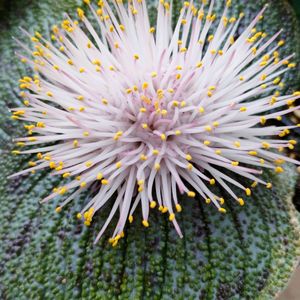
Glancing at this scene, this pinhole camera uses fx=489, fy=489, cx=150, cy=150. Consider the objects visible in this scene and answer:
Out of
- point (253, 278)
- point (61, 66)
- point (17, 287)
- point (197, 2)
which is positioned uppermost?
point (197, 2)

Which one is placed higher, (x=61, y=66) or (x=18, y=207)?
(x=61, y=66)

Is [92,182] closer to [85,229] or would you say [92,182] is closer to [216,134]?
[85,229]

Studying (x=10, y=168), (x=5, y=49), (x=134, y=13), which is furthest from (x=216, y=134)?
(x=5, y=49)

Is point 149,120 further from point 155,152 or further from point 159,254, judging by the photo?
point 159,254

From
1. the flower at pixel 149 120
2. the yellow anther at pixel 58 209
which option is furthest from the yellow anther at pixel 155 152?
the yellow anther at pixel 58 209

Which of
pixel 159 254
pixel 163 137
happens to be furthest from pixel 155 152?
pixel 159 254

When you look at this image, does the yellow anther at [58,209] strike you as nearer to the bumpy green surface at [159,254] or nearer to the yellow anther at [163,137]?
the bumpy green surface at [159,254]
